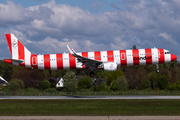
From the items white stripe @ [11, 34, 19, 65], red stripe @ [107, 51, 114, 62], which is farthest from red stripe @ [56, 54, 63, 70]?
red stripe @ [107, 51, 114, 62]

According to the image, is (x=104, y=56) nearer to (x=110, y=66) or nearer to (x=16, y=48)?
(x=110, y=66)

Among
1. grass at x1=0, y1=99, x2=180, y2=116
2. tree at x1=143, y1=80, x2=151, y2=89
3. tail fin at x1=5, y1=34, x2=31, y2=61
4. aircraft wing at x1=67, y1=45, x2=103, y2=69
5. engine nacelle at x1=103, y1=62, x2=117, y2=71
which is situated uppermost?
tail fin at x1=5, y1=34, x2=31, y2=61

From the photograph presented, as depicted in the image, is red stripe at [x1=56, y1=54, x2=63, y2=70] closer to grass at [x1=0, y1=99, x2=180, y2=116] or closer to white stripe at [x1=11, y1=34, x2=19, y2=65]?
grass at [x1=0, y1=99, x2=180, y2=116]

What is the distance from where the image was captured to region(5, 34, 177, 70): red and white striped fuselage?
45531mm

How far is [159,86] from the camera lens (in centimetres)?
10831

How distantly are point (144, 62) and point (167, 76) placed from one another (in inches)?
2992

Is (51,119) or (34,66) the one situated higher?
(34,66)

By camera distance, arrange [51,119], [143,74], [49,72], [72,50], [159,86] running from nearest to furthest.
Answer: [51,119]
[72,50]
[159,86]
[143,74]
[49,72]

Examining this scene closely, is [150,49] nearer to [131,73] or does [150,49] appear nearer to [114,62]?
[114,62]

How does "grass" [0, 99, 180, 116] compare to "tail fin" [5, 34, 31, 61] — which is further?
"tail fin" [5, 34, 31, 61]

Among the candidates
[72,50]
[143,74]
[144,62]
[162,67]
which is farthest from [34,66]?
[162,67]

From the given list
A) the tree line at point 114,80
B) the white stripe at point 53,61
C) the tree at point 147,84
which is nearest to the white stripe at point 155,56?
the white stripe at point 53,61

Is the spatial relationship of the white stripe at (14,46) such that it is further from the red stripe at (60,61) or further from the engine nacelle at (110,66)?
the engine nacelle at (110,66)

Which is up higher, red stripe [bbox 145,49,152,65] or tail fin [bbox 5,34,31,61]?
tail fin [bbox 5,34,31,61]
